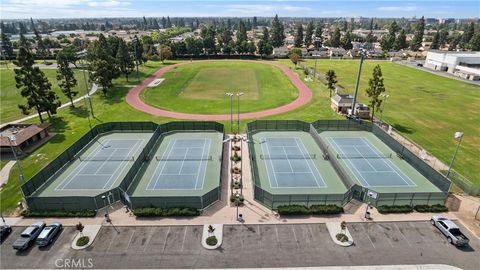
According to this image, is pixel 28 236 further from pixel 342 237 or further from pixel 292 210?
pixel 342 237

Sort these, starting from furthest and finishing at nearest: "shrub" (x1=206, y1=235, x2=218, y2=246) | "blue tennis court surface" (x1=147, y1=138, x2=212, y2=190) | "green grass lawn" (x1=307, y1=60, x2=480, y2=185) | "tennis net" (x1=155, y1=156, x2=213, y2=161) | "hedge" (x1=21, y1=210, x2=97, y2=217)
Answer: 1. "green grass lawn" (x1=307, y1=60, x2=480, y2=185)
2. "tennis net" (x1=155, y1=156, x2=213, y2=161)
3. "blue tennis court surface" (x1=147, y1=138, x2=212, y2=190)
4. "hedge" (x1=21, y1=210, x2=97, y2=217)
5. "shrub" (x1=206, y1=235, x2=218, y2=246)

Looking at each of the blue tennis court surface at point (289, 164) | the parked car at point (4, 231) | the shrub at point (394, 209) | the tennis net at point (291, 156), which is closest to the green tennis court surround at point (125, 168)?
the parked car at point (4, 231)

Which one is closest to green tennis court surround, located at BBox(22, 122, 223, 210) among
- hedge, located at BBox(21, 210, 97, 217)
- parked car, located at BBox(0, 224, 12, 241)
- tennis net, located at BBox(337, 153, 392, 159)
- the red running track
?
hedge, located at BBox(21, 210, 97, 217)

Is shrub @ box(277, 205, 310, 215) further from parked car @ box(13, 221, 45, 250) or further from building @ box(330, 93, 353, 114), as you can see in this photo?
building @ box(330, 93, 353, 114)

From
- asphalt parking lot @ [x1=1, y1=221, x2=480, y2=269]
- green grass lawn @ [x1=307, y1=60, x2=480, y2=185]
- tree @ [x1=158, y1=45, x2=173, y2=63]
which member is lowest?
asphalt parking lot @ [x1=1, y1=221, x2=480, y2=269]

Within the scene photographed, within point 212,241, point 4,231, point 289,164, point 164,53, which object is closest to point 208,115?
point 289,164

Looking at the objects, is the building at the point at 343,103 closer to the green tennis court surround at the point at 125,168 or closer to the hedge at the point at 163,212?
the green tennis court surround at the point at 125,168

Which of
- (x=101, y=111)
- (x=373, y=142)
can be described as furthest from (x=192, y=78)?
(x=373, y=142)

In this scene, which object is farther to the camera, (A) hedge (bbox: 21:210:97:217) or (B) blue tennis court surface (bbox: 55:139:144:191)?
(B) blue tennis court surface (bbox: 55:139:144:191)
